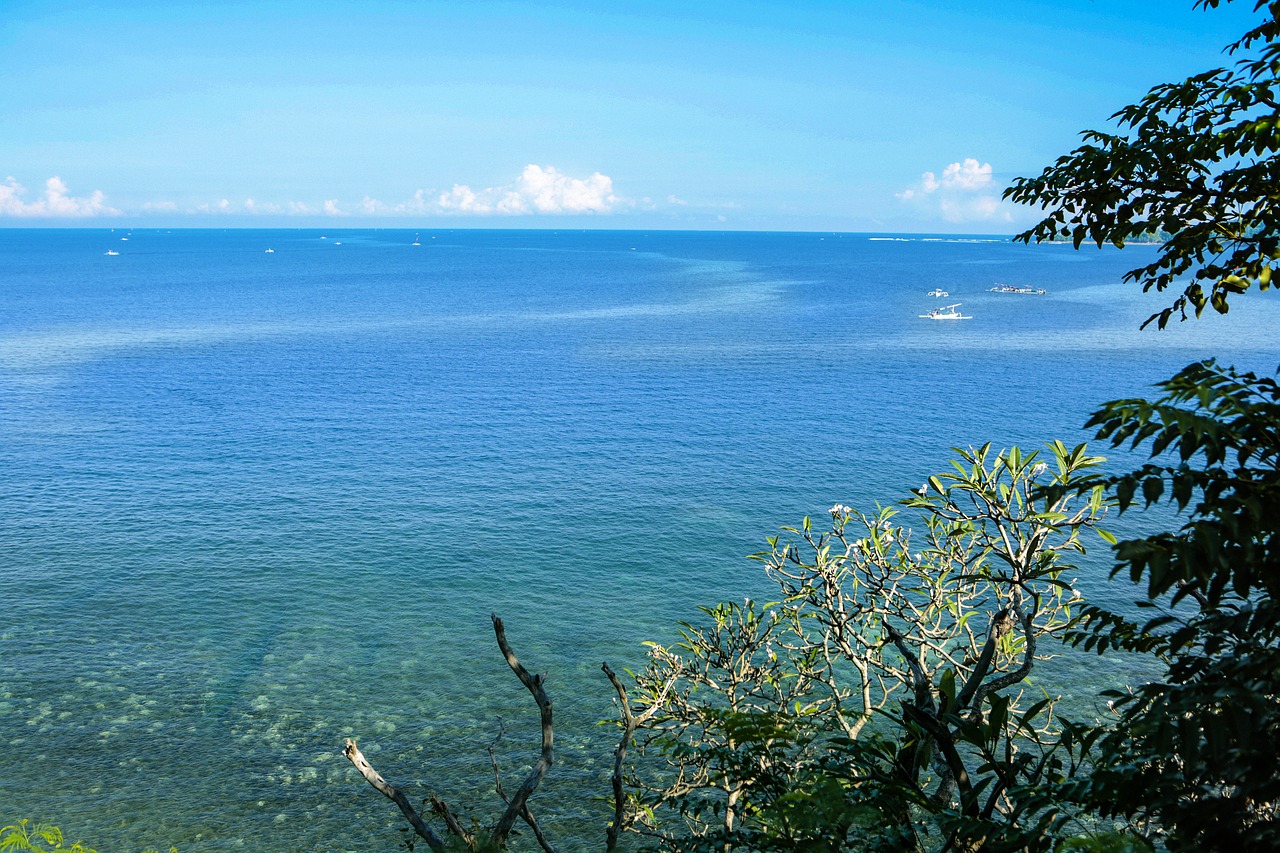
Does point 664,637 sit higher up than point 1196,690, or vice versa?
point 1196,690

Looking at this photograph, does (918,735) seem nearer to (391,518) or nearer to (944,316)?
(391,518)

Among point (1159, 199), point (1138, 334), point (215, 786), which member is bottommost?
point (215, 786)

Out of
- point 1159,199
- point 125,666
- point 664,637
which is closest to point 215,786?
point 125,666

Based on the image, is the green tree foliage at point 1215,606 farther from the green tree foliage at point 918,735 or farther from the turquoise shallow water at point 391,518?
the turquoise shallow water at point 391,518

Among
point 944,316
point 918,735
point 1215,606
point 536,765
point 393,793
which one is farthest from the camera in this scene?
point 944,316

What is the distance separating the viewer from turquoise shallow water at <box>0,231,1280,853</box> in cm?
2770

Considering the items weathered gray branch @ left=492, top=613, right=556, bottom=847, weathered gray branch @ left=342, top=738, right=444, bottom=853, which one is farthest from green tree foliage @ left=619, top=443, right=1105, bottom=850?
weathered gray branch @ left=342, top=738, right=444, bottom=853

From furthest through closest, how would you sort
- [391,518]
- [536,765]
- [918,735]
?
[391,518], [536,765], [918,735]

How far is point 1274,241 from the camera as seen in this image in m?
7.76

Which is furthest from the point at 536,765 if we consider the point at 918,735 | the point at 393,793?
the point at 918,735

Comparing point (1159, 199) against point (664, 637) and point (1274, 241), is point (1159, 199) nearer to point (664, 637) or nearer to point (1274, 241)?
point (1274, 241)

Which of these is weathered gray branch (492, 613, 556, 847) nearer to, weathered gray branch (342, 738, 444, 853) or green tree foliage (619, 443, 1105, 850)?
weathered gray branch (342, 738, 444, 853)

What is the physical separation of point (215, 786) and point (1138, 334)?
112 meters

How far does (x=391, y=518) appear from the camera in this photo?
4828 cm
